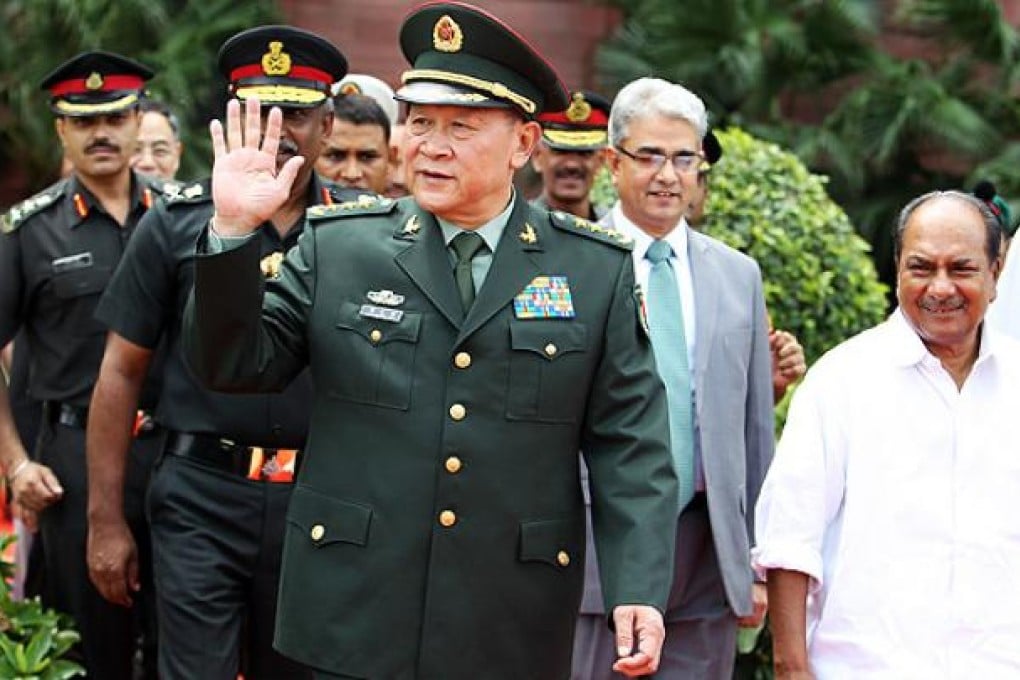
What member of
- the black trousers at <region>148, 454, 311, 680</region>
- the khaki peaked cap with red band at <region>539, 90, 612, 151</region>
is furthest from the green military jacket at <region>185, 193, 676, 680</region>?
the khaki peaked cap with red band at <region>539, 90, 612, 151</region>

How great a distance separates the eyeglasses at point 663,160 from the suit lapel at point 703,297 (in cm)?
23

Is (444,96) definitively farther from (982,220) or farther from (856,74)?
(856,74)

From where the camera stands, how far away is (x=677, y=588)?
576cm

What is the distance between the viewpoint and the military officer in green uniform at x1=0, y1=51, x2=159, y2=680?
6.25m

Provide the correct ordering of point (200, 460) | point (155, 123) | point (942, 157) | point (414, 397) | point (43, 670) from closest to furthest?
point (414, 397) → point (200, 460) → point (43, 670) → point (155, 123) → point (942, 157)

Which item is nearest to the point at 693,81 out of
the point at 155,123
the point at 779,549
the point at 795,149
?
the point at 795,149

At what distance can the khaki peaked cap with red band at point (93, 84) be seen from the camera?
683 cm

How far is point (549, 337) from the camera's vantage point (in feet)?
14.3

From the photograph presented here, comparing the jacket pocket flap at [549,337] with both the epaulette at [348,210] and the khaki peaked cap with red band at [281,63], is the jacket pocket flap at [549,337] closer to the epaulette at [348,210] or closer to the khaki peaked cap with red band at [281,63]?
the epaulette at [348,210]

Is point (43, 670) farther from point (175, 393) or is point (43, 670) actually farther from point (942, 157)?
point (942, 157)

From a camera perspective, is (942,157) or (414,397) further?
(942,157)

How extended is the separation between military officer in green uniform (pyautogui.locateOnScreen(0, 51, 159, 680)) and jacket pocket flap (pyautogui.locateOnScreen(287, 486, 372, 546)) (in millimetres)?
1680

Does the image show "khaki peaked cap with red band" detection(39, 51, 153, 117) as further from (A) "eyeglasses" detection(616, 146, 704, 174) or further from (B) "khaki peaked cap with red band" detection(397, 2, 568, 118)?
(B) "khaki peaked cap with red band" detection(397, 2, 568, 118)

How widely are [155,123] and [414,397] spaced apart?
4.52 meters
